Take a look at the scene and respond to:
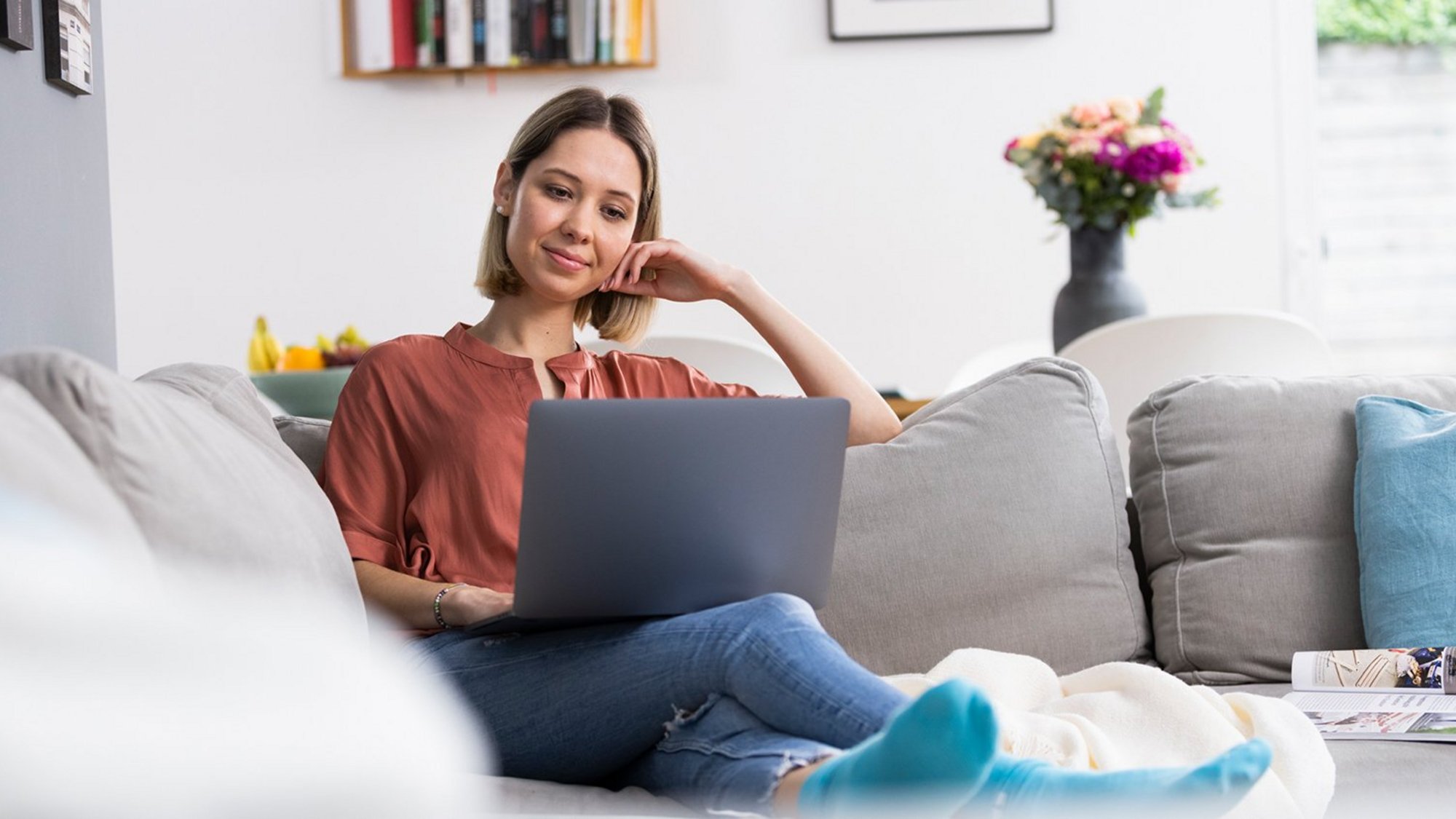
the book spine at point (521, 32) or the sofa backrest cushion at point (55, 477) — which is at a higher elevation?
the book spine at point (521, 32)

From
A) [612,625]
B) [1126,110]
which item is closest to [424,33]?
[1126,110]

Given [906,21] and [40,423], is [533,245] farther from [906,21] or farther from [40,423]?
[906,21]

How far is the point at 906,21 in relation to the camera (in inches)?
163

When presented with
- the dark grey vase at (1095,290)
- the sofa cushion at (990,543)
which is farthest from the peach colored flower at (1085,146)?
the sofa cushion at (990,543)

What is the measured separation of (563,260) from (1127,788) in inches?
42.3

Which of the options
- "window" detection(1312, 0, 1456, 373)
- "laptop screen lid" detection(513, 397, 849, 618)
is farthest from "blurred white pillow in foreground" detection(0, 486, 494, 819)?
"window" detection(1312, 0, 1456, 373)

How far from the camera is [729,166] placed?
4.18m

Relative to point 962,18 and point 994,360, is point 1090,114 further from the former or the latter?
point 962,18

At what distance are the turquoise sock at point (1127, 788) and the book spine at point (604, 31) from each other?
3246 mm

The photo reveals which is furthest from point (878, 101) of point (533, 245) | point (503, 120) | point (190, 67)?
point (533, 245)

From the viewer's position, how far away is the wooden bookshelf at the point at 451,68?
4.10m

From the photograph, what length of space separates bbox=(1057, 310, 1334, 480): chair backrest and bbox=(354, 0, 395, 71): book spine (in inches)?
85.0

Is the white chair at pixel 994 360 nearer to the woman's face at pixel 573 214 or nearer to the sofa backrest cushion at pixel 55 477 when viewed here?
the woman's face at pixel 573 214

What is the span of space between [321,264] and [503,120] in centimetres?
64
